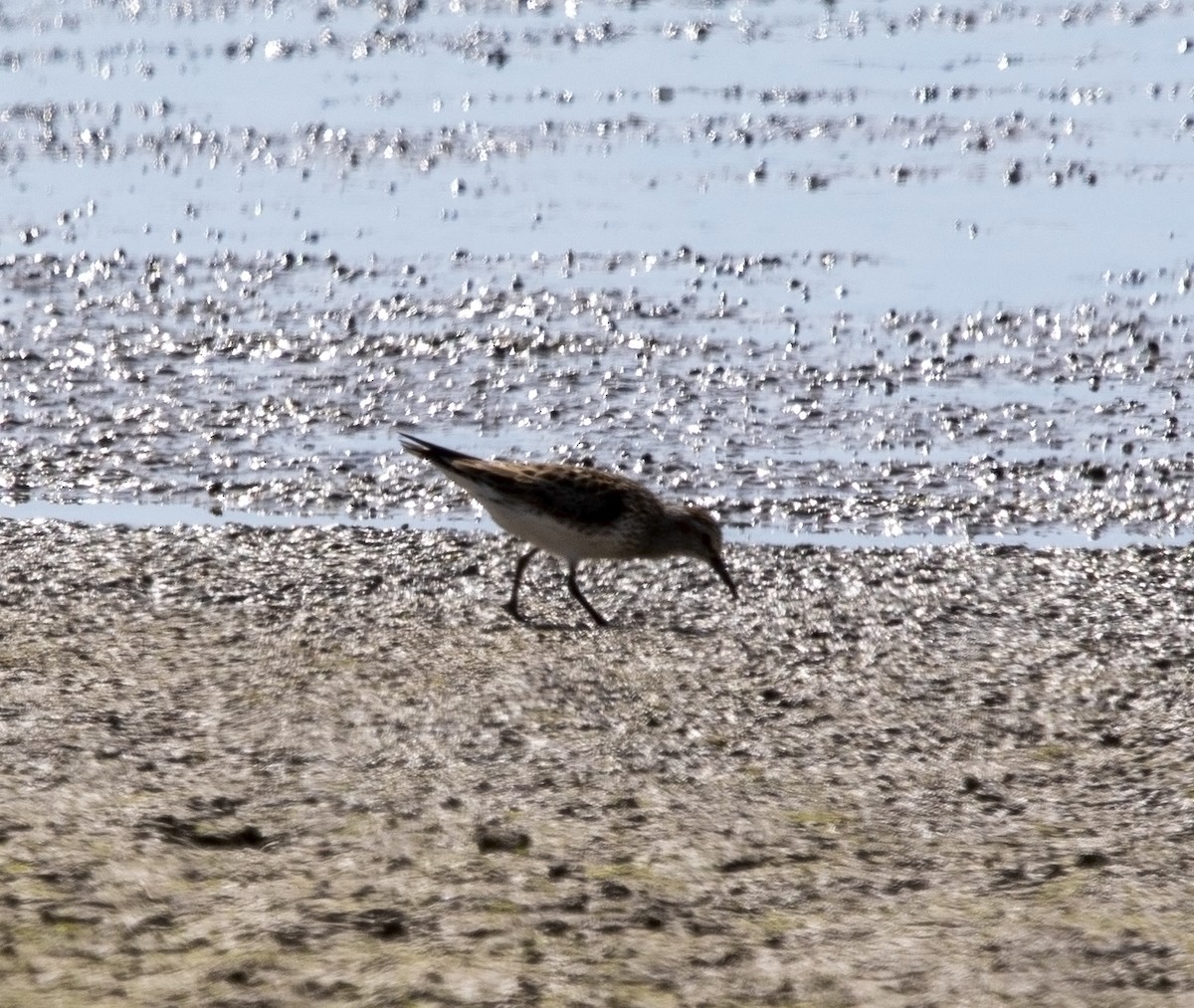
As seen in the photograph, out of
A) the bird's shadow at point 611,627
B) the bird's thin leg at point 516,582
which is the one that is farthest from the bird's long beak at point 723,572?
the bird's thin leg at point 516,582

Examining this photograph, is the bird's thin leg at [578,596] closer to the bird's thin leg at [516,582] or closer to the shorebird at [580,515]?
the shorebird at [580,515]

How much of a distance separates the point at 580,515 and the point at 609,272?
6323 millimetres

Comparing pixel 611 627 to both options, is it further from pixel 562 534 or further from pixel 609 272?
pixel 609 272

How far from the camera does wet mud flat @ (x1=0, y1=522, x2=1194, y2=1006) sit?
500cm

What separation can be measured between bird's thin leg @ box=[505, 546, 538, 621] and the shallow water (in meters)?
1.22

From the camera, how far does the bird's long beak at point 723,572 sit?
919 cm

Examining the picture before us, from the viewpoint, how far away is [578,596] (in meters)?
9.09

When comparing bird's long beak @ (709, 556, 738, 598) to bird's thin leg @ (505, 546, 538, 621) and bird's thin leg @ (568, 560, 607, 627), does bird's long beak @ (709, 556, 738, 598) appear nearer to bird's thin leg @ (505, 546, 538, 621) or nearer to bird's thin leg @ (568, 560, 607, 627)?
bird's thin leg @ (568, 560, 607, 627)

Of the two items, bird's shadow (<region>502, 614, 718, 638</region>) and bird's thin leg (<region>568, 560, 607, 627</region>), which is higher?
bird's thin leg (<region>568, 560, 607, 627</region>)

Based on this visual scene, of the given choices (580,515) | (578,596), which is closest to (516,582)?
(578,596)

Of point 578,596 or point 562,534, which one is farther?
point 578,596

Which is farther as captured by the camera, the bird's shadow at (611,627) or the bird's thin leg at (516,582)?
the bird's thin leg at (516,582)

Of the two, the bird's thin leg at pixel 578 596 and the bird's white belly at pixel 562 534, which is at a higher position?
the bird's white belly at pixel 562 534

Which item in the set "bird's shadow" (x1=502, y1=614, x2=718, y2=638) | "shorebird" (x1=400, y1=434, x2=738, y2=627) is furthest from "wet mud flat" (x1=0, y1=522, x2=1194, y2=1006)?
"shorebird" (x1=400, y1=434, x2=738, y2=627)
